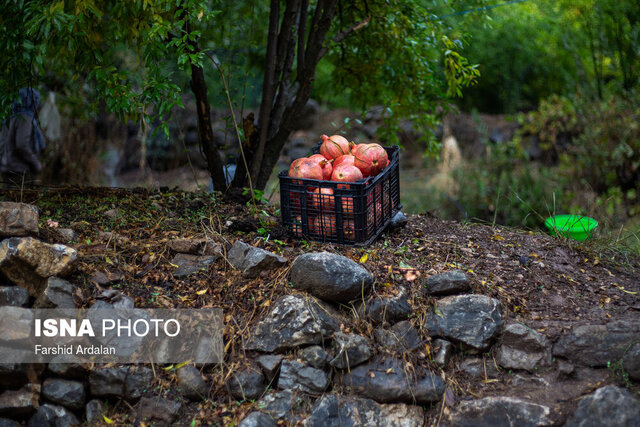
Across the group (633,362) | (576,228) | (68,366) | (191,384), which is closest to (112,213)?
(68,366)

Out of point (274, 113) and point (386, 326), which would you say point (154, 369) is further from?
point (274, 113)

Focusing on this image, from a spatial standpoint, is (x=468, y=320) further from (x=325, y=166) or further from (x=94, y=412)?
(x=94, y=412)

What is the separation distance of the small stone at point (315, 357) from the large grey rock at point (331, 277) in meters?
0.29

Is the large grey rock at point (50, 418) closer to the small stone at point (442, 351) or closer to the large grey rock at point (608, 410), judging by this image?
the small stone at point (442, 351)

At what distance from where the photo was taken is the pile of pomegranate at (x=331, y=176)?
3.43 metres

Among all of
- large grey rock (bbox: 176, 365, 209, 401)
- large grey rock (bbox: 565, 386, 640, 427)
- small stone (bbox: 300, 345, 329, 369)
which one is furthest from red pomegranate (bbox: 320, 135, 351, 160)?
large grey rock (bbox: 565, 386, 640, 427)

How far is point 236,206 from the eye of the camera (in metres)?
4.22

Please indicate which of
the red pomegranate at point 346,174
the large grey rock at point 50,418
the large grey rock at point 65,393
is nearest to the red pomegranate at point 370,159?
the red pomegranate at point 346,174

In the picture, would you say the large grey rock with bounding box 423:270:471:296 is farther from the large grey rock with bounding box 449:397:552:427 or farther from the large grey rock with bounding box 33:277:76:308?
the large grey rock with bounding box 33:277:76:308

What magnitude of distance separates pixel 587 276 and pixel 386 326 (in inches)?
54.3

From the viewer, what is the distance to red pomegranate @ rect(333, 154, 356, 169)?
11.7 feet

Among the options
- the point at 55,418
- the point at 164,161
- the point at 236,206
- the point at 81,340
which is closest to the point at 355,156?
the point at 236,206

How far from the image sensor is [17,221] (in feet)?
10.2

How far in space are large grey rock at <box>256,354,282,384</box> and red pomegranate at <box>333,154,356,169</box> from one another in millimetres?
1240
